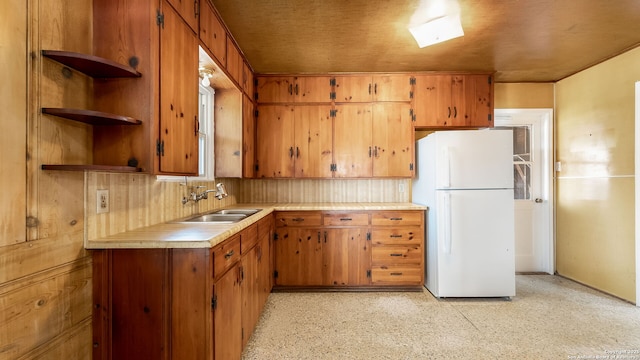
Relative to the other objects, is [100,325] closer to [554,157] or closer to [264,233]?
[264,233]

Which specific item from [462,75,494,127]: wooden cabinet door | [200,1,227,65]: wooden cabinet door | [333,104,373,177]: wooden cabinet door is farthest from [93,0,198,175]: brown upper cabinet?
[462,75,494,127]: wooden cabinet door

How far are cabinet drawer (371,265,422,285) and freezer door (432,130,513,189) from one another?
3.14 feet

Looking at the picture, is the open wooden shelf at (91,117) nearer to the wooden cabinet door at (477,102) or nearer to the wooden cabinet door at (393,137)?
the wooden cabinet door at (393,137)

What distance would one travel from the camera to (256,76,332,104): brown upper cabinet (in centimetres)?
331

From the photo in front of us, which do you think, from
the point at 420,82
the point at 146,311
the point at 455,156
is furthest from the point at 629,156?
the point at 146,311

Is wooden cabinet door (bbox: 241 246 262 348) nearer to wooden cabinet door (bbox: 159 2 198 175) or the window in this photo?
wooden cabinet door (bbox: 159 2 198 175)

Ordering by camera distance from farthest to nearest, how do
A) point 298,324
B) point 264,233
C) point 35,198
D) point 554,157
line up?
1. point 554,157
2. point 264,233
3. point 298,324
4. point 35,198

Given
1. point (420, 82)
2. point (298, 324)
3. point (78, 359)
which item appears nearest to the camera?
point (78, 359)

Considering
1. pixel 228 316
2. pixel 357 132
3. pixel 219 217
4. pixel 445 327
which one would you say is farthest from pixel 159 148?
pixel 445 327

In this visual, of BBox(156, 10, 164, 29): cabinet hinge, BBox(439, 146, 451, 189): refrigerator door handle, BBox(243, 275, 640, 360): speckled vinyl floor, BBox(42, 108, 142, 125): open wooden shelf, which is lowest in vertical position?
BBox(243, 275, 640, 360): speckled vinyl floor

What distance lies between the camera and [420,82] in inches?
129

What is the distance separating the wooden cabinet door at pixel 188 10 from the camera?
5.16 feet

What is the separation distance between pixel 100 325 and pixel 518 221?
4.25 m

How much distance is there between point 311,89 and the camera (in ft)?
10.9
